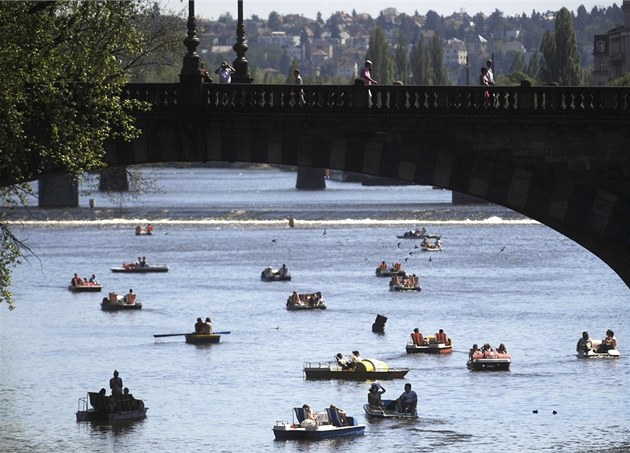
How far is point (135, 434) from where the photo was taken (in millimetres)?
77688

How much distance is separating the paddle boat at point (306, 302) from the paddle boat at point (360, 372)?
3094 centimetres

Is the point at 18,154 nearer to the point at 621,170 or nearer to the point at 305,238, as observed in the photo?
the point at 621,170

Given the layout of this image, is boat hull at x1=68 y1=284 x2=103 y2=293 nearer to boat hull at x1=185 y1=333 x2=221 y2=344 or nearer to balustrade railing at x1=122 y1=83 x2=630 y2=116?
boat hull at x1=185 y1=333 x2=221 y2=344

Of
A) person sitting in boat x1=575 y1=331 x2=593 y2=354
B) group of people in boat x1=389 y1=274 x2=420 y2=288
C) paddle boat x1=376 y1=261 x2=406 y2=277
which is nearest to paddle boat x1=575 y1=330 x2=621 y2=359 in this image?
person sitting in boat x1=575 y1=331 x2=593 y2=354

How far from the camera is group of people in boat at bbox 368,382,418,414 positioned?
80938mm

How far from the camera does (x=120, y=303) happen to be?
126 meters

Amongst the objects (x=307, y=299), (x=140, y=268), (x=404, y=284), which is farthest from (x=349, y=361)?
(x=140, y=268)

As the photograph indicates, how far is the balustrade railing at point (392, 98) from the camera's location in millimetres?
62250

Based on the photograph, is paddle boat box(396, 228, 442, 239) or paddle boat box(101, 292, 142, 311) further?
paddle boat box(396, 228, 442, 239)

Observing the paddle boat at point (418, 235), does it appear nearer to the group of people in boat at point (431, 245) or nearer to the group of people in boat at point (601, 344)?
the group of people in boat at point (431, 245)

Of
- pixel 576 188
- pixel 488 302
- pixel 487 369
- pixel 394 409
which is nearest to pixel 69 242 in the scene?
pixel 488 302

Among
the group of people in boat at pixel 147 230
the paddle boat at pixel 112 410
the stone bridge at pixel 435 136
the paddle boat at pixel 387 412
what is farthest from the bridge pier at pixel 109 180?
the paddle boat at pixel 387 412

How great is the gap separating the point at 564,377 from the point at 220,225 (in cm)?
10767

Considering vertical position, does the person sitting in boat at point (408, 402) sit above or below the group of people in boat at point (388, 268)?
below
